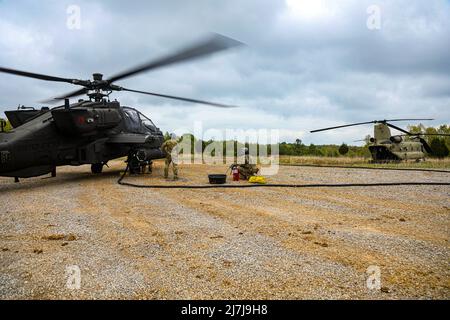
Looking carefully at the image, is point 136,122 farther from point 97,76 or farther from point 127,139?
point 97,76

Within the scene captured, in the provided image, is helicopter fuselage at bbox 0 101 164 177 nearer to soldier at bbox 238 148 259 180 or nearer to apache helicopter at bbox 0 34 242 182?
apache helicopter at bbox 0 34 242 182

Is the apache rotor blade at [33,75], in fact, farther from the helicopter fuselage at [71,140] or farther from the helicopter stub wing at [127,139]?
the helicopter stub wing at [127,139]

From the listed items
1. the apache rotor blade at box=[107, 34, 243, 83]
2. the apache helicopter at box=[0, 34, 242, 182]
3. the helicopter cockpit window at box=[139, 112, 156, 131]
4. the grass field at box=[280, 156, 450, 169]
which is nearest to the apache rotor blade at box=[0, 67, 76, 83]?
the apache helicopter at box=[0, 34, 242, 182]

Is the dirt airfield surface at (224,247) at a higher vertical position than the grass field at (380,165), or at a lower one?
lower

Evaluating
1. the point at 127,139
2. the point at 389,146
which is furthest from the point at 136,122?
the point at 389,146

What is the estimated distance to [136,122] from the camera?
42.3 ft

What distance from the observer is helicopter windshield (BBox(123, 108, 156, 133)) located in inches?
484

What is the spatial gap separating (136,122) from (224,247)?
9.97 meters

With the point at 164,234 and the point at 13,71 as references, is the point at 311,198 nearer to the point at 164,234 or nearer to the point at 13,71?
the point at 164,234

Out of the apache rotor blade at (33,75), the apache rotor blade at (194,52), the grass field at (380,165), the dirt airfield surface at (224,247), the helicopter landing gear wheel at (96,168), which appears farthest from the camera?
the grass field at (380,165)

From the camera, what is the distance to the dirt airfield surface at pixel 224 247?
2848 millimetres

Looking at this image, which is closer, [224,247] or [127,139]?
[224,247]

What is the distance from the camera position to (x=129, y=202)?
7.06 metres

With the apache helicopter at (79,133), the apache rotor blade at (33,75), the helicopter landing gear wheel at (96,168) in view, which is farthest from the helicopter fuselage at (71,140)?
the helicopter landing gear wheel at (96,168)
